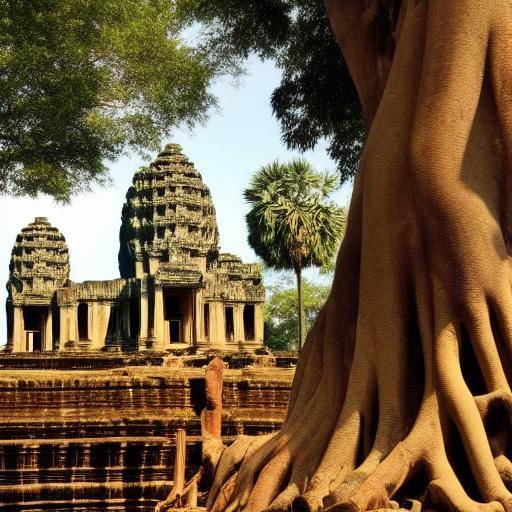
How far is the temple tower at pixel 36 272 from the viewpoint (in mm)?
46656

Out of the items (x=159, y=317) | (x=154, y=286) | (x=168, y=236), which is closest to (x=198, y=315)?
(x=159, y=317)

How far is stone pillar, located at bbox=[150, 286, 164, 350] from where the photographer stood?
43.5 m

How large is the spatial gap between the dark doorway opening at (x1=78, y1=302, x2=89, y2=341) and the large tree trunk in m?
41.4

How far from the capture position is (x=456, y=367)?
5008 mm

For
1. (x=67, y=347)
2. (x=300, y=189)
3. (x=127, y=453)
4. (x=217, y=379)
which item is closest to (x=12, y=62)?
(x=127, y=453)

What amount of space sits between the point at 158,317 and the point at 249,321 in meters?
5.35

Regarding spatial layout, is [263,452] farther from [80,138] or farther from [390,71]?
[80,138]

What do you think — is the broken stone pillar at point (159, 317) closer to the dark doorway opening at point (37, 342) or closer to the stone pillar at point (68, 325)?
the stone pillar at point (68, 325)

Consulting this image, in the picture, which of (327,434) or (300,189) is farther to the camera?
(300,189)

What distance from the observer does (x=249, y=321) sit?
4778 cm

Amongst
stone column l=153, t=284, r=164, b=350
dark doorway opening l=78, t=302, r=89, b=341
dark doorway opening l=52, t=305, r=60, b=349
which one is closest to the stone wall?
stone column l=153, t=284, r=164, b=350

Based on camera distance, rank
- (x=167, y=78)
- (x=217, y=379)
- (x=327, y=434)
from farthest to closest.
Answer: (x=167, y=78) → (x=217, y=379) → (x=327, y=434)

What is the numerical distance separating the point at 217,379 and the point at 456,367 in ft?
14.5

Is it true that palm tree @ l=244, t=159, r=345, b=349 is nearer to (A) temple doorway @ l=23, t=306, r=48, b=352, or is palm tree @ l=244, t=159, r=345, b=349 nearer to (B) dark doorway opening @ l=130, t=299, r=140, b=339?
(B) dark doorway opening @ l=130, t=299, r=140, b=339
